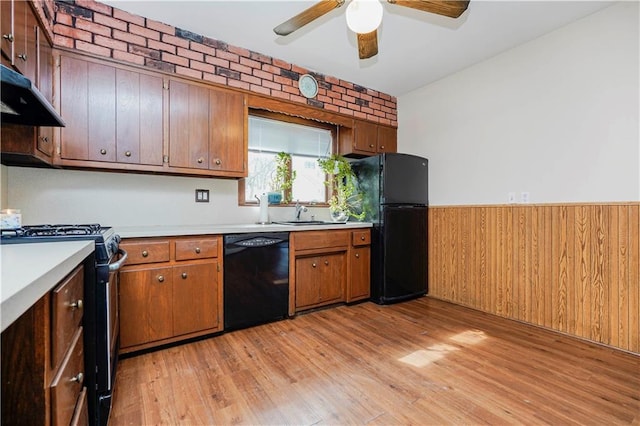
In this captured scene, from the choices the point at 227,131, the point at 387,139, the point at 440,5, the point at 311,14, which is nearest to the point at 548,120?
the point at 440,5

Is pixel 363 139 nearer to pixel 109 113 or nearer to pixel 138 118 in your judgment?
pixel 138 118

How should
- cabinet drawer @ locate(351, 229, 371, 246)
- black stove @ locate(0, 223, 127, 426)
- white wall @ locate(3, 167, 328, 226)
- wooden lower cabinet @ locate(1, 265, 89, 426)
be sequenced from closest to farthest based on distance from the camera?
wooden lower cabinet @ locate(1, 265, 89, 426), black stove @ locate(0, 223, 127, 426), white wall @ locate(3, 167, 328, 226), cabinet drawer @ locate(351, 229, 371, 246)

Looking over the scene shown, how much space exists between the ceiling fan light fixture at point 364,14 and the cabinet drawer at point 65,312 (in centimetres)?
181

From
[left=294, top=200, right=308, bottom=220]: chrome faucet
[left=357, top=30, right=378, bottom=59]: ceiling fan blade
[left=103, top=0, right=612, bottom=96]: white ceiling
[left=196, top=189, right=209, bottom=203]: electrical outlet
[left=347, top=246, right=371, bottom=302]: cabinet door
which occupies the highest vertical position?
[left=103, top=0, right=612, bottom=96]: white ceiling

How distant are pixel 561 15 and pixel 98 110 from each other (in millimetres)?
3593

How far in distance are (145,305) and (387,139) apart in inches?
127

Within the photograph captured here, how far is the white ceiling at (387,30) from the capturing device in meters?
2.25

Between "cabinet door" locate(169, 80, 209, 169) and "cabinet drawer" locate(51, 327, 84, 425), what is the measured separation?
160 centimetres

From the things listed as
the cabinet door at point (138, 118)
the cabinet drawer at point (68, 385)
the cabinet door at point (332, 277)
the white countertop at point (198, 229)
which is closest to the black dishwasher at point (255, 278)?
the white countertop at point (198, 229)

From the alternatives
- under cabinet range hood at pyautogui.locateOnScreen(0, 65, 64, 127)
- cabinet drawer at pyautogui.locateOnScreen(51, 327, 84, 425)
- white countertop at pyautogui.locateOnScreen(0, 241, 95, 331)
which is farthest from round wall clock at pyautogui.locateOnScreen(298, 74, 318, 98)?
cabinet drawer at pyautogui.locateOnScreen(51, 327, 84, 425)

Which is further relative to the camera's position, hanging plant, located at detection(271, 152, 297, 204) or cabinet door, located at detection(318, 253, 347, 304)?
hanging plant, located at detection(271, 152, 297, 204)

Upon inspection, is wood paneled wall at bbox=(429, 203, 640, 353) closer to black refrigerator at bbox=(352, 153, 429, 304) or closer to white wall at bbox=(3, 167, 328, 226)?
black refrigerator at bbox=(352, 153, 429, 304)

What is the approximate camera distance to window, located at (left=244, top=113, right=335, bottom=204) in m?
3.17

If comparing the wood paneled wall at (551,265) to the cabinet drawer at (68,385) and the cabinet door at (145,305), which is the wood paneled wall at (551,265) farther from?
the cabinet drawer at (68,385)
